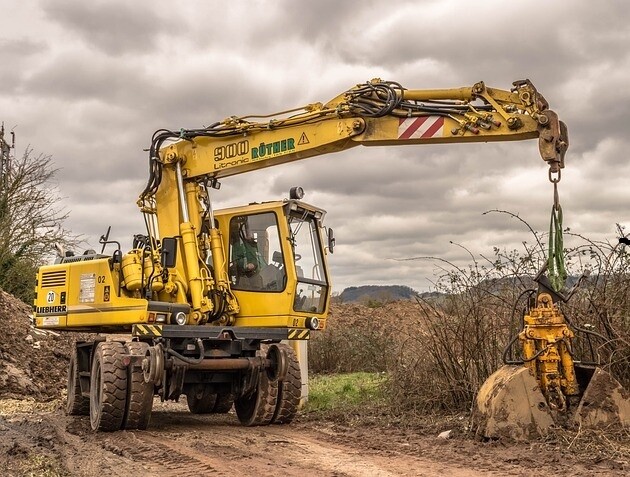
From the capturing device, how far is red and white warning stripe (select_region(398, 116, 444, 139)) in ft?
29.1

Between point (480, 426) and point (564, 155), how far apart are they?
2.76 m

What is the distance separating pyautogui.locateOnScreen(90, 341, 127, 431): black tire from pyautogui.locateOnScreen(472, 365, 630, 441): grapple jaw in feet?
14.3

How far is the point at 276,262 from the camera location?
419 inches

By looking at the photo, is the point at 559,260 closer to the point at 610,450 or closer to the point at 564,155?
the point at 564,155

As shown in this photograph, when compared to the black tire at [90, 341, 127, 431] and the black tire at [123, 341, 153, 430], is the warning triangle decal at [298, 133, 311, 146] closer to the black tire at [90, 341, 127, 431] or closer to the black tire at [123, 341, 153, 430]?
the black tire at [123, 341, 153, 430]

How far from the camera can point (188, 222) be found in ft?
35.4

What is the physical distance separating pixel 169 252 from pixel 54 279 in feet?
7.92

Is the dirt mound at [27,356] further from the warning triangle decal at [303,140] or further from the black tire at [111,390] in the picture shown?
the warning triangle decal at [303,140]

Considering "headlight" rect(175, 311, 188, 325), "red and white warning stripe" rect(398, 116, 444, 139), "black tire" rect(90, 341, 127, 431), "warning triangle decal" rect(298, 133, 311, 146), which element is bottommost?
"black tire" rect(90, 341, 127, 431)

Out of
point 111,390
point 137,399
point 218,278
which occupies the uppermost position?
point 218,278

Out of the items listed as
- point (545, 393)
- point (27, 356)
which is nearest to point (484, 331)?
point (545, 393)

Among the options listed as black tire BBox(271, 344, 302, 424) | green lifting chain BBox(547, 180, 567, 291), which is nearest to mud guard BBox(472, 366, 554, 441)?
green lifting chain BBox(547, 180, 567, 291)

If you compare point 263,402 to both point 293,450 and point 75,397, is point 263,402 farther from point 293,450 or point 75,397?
point 75,397

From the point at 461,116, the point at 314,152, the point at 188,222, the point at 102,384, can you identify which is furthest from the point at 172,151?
the point at 461,116
